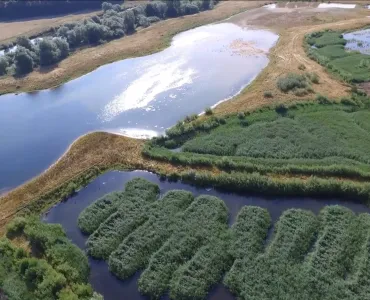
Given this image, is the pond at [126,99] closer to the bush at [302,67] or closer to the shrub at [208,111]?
the shrub at [208,111]

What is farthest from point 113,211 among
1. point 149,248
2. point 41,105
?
point 41,105

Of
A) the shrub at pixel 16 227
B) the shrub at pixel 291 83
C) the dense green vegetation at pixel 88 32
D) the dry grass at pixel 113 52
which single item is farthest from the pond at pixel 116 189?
the dense green vegetation at pixel 88 32

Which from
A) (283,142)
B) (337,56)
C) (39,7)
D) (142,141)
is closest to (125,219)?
(142,141)

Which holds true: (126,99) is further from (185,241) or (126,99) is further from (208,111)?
(185,241)

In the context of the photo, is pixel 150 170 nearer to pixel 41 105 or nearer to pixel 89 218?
pixel 89 218

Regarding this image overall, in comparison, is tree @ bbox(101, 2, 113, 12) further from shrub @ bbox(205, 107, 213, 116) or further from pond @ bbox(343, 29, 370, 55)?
shrub @ bbox(205, 107, 213, 116)

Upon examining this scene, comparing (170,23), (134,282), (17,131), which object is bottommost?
(134,282)
